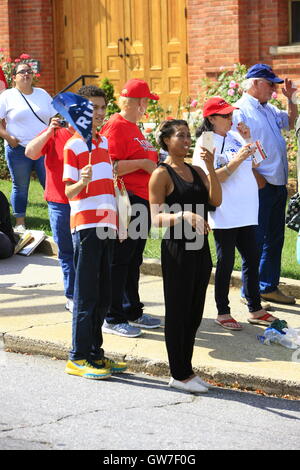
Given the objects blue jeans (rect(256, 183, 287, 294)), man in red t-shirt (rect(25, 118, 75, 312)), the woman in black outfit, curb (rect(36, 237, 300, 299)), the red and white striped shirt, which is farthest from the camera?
curb (rect(36, 237, 300, 299))

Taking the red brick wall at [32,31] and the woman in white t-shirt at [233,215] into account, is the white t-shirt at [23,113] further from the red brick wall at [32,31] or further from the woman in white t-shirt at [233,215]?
the red brick wall at [32,31]

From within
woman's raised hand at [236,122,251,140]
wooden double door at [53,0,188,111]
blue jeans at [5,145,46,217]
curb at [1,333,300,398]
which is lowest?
curb at [1,333,300,398]

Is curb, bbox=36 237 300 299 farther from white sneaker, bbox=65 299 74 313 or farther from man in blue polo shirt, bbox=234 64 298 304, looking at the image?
white sneaker, bbox=65 299 74 313

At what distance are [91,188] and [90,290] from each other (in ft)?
2.28

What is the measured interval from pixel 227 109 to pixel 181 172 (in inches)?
44.6

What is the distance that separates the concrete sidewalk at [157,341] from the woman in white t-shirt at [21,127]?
188 cm

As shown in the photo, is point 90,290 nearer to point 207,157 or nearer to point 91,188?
point 91,188

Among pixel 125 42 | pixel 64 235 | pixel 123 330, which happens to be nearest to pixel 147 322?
pixel 123 330

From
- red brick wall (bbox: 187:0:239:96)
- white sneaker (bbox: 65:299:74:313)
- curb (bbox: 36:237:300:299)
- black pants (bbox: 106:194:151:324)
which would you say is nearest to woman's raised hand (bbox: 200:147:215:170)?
black pants (bbox: 106:194:151:324)

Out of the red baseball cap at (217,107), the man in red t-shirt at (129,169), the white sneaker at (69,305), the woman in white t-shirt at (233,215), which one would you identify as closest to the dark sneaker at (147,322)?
the man in red t-shirt at (129,169)

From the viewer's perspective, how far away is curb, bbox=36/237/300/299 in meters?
8.94

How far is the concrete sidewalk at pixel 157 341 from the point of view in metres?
6.71

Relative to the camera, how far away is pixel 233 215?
7719 mm
